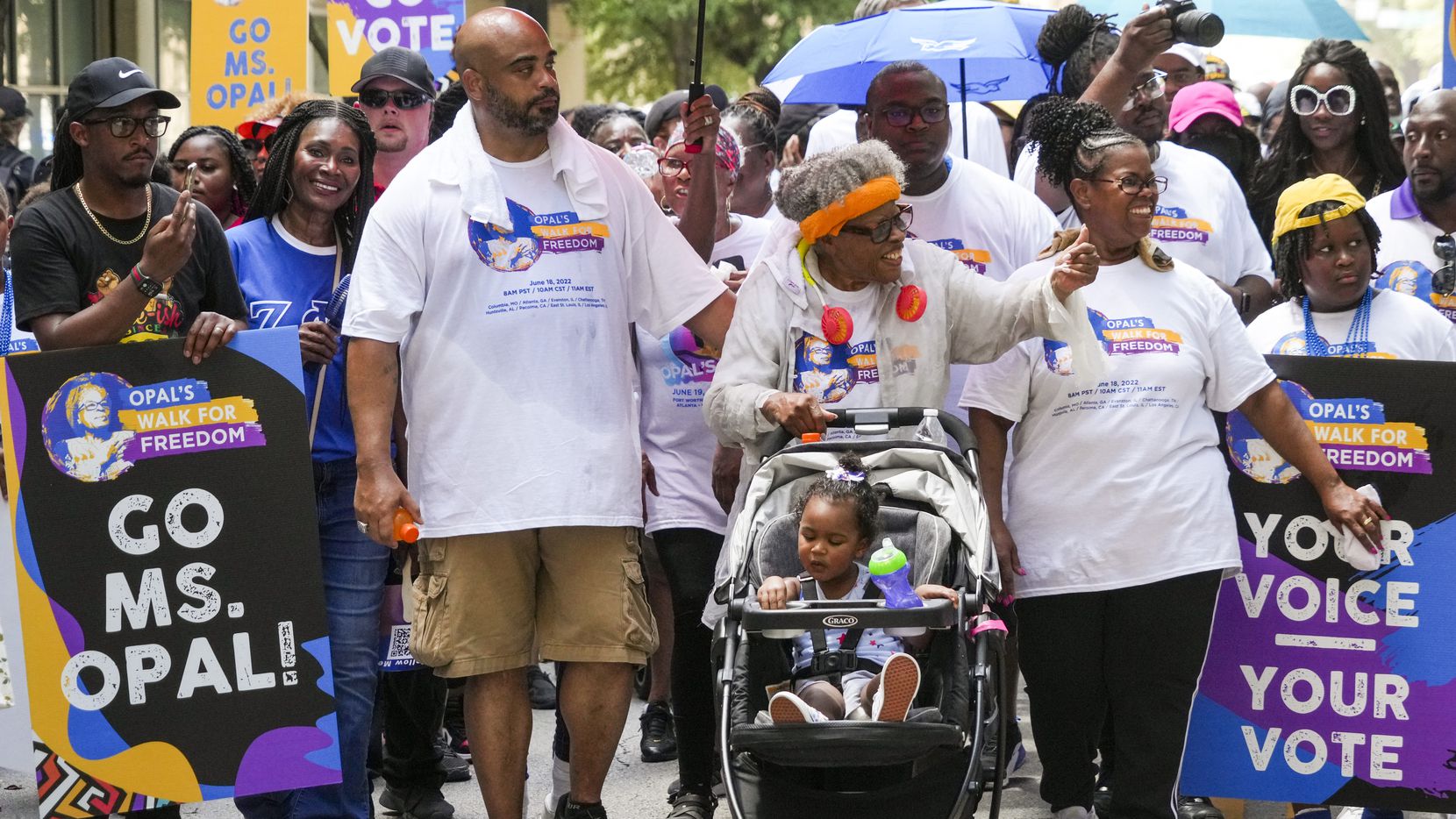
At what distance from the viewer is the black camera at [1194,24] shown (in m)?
5.80

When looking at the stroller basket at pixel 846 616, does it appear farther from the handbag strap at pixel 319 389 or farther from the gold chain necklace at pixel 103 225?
the gold chain necklace at pixel 103 225

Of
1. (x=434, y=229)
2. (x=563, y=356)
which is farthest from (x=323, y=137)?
(x=563, y=356)

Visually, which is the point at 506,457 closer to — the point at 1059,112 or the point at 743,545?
the point at 743,545

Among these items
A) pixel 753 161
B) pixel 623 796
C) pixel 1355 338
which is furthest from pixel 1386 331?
pixel 623 796

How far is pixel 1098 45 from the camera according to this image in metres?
7.28

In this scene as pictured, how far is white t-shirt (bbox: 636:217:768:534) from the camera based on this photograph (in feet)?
20.0

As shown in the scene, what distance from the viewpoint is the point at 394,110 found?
7020 mm

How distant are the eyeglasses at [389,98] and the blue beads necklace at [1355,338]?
11.4 ft

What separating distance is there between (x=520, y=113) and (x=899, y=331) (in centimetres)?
130

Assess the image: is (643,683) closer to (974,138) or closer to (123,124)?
(974,138)

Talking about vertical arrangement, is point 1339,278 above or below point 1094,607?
above

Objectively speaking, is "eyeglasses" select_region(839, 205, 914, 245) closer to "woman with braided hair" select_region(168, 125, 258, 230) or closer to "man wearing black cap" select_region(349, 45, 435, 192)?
"man wearing black cap" select_region(349, 45, 435, 192)

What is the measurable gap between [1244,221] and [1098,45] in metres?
1.00

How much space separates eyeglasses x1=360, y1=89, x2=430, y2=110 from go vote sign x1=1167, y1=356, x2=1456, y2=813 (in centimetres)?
337
